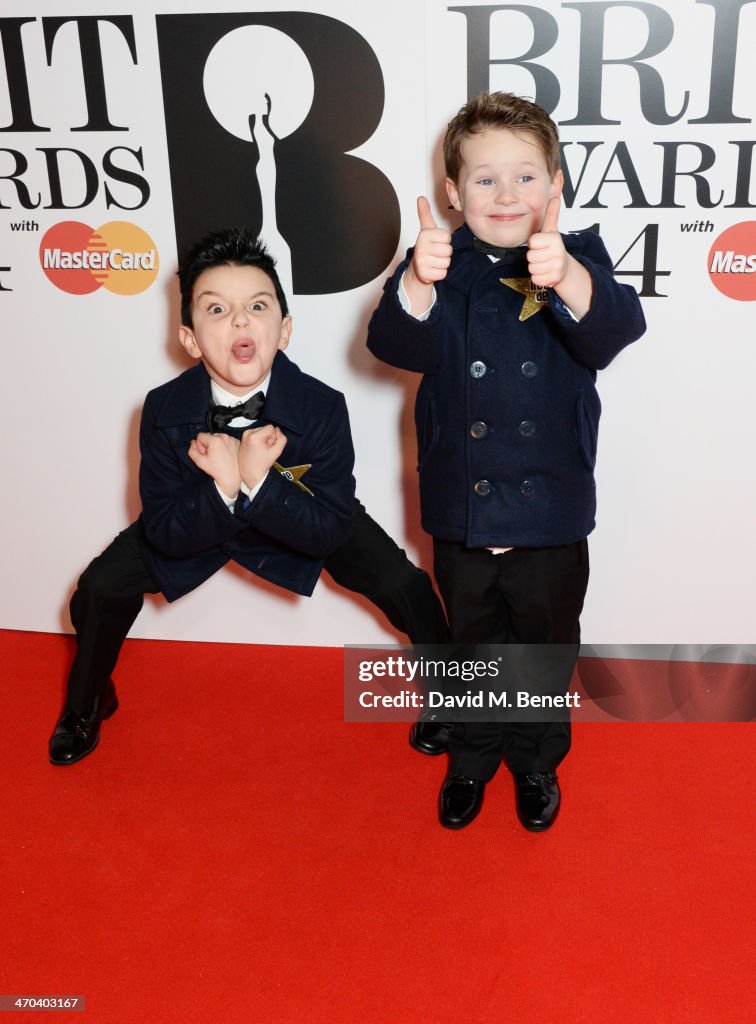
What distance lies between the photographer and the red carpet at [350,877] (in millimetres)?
1711

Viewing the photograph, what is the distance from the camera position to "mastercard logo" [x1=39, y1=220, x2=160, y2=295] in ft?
7.86

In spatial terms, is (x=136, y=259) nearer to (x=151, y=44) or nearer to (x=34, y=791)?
(x=151, y=44)

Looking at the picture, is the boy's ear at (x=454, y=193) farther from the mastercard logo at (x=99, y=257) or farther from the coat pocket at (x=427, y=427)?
the mastercard logo at (x=99, y=257)

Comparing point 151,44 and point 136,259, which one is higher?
point 151,44

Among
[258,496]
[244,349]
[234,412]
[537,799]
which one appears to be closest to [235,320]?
[244,349]

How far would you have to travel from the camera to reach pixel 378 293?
235 cm

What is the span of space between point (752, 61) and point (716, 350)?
588 millimetres

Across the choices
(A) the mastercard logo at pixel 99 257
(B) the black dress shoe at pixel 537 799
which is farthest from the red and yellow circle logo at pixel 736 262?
(A) the mastercard logo at pixel 99 257

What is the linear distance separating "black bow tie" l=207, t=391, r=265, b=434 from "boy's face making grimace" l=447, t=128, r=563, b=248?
55 centimetres

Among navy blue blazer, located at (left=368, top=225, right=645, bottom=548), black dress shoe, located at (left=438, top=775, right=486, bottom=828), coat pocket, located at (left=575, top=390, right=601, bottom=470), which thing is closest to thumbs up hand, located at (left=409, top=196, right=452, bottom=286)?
navy blue blazer, located at (left=368, top=225, right=645, bottom=548)

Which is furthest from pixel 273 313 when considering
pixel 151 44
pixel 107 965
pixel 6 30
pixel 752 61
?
pixel 107 965

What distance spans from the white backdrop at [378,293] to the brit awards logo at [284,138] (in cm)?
2

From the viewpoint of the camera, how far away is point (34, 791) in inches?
87.0

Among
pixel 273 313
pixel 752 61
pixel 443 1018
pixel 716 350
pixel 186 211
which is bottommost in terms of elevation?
pixel 443 1018
